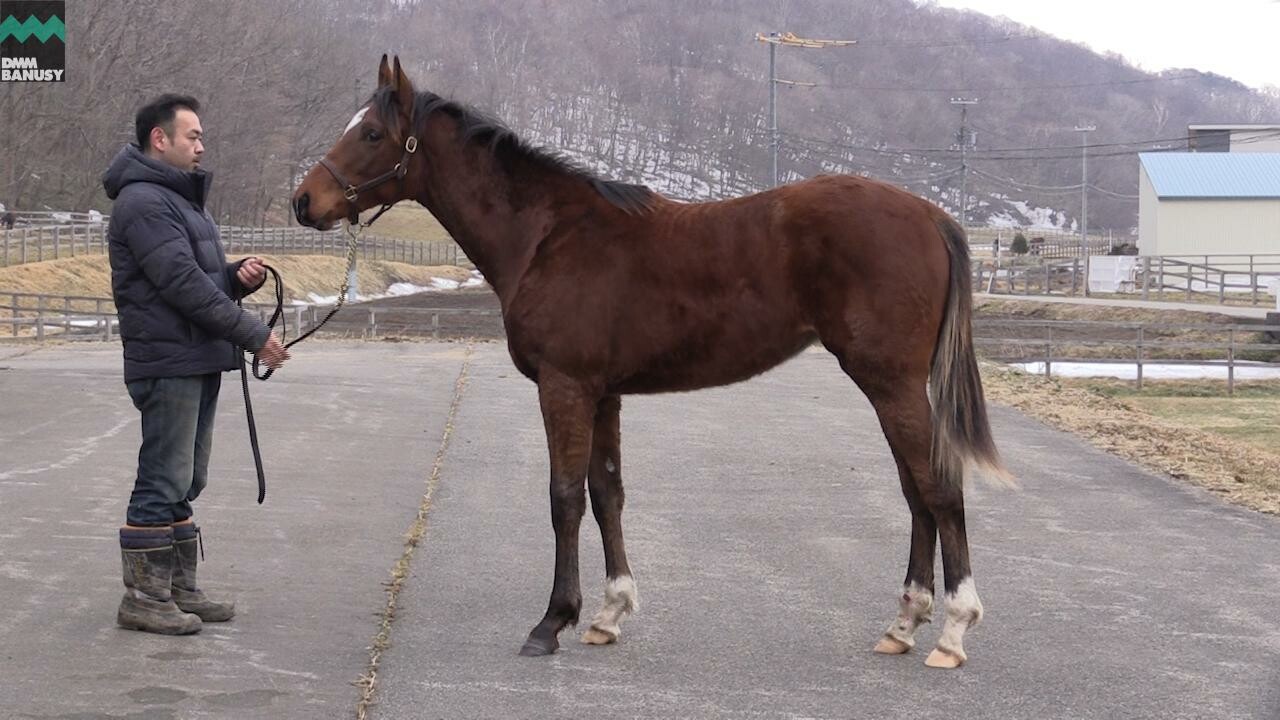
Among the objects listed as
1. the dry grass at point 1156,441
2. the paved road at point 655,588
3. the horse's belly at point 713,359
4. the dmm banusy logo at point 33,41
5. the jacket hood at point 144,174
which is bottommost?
the dry grass at point 1156,441

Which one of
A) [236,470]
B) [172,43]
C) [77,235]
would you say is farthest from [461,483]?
[172,43]

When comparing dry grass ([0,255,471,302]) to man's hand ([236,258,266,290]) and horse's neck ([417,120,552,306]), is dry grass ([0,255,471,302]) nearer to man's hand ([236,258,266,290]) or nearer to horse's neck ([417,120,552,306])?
man's hand ([236,258,266,290])

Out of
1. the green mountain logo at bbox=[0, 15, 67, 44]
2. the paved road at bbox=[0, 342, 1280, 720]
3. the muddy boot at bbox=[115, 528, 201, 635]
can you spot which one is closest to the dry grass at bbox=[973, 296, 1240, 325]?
the paved road at bbox=[0, 342, 1280, 720]

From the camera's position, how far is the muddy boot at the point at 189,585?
587 centimetres

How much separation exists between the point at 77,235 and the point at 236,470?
37.0 m

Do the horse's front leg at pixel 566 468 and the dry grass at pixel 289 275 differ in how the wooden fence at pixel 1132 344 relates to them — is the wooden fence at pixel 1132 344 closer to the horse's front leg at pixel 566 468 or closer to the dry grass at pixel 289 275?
the horse's front leg at pixel 566 468

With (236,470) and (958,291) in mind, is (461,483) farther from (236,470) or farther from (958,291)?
(958,291)

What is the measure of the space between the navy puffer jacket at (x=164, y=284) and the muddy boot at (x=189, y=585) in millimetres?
728

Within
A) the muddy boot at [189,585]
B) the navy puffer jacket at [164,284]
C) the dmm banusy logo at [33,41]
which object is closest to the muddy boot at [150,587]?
the muddy boot at [189,585]

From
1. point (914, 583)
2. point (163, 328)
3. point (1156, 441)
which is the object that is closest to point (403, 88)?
point (163, 328)

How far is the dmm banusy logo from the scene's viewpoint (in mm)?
48312

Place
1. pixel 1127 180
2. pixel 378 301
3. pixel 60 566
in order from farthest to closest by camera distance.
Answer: pixel 1127 180 < pixel 378 301 < pixel 60 566

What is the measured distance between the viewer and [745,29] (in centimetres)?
18512

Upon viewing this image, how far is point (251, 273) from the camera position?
5949 mm
